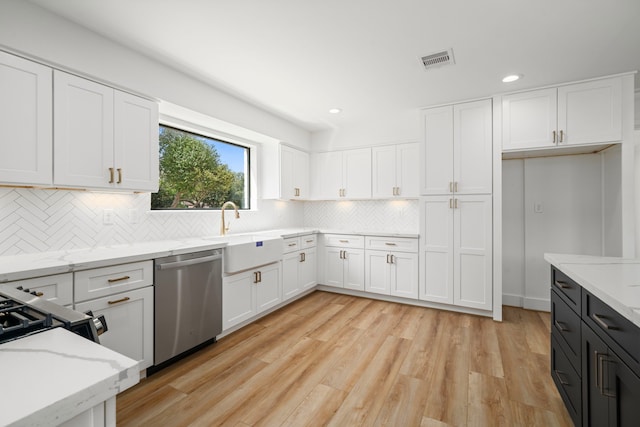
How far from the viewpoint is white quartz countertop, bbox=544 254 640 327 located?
3.68ft

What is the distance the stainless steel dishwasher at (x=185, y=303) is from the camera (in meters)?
2.35

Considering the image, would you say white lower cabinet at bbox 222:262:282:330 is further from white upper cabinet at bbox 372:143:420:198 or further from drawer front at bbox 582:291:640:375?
drawer front at bbox 582:291:640:375

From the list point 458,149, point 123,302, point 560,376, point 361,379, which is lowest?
point 361,379

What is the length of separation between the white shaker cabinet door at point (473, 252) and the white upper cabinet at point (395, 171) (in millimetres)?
734

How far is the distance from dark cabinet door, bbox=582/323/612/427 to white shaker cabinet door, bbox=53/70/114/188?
3.14m

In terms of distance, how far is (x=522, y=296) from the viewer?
3.84m

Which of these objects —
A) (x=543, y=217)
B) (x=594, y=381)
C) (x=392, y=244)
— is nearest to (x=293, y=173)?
(x=392, y=244)

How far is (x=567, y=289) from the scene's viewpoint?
1.77 meters

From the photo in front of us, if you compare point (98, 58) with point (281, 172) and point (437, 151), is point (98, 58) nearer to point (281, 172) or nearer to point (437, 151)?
point (281, 172)

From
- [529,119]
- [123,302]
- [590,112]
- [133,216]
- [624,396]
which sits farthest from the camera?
[529,119]

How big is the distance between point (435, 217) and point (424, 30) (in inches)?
85.8

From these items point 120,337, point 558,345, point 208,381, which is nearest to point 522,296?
point 558,345

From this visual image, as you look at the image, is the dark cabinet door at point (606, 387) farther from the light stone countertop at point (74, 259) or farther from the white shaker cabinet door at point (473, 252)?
the light stone countertop at point (74, 259)

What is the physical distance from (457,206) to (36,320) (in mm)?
3722
